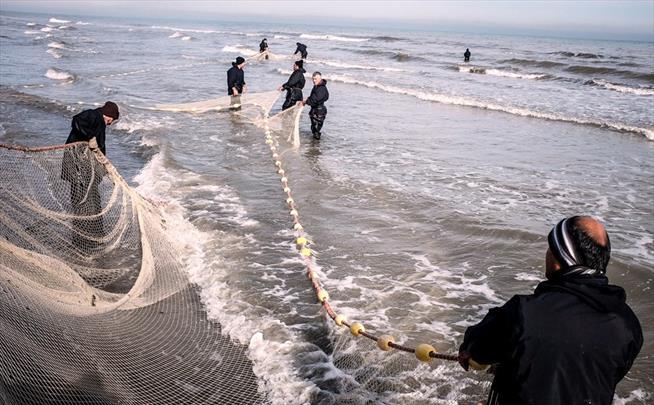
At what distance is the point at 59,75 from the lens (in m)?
20.2

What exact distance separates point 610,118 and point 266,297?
15.5 meters

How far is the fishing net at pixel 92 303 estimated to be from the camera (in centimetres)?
294

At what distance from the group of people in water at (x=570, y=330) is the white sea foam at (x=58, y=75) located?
2155 cm

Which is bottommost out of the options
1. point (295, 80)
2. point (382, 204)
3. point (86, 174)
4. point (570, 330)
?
point (382, 204)

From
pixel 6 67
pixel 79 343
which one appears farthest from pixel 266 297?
pixel 6 67

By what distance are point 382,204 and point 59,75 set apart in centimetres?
1830

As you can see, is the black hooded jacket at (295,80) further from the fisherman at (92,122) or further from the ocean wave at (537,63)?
the ocean wave at (537,63)

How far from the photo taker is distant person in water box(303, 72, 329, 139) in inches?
428

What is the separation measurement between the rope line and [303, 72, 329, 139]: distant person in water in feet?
5.84

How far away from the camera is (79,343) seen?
339 centimetres

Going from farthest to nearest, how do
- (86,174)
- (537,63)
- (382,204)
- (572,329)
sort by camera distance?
(537,63), (382,204), (86,174), (572,329)

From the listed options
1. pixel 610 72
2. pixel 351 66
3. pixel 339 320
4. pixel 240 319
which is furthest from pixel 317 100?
pixel 610 72

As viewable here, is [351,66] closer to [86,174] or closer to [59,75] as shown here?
[59,75]

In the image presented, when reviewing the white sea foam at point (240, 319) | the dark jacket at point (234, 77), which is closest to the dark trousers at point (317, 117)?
the dark jacket at point (234, 77)
